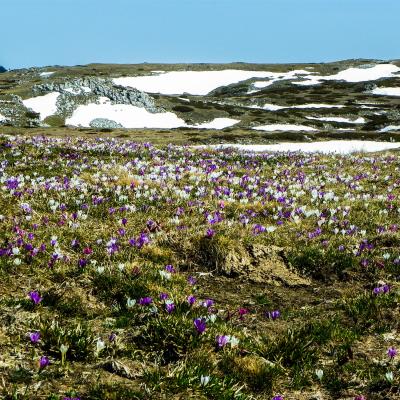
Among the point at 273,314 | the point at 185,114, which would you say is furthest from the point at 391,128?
the point at 273,314

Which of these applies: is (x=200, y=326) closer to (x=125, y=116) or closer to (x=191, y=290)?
(x=191, y=290)

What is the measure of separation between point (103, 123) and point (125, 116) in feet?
21.2

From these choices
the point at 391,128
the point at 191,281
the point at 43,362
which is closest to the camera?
the point at 43,362

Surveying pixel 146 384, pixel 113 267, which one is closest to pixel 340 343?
pixel 146 384

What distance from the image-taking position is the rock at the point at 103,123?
7828 centimetres

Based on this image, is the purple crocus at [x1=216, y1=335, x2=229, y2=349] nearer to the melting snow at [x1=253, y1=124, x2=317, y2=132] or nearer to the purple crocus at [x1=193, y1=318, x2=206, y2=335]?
the purple crocus at [x1=193, y1=318, x2=206, y2=335]

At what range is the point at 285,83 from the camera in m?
176

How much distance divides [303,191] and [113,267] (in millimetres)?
6779

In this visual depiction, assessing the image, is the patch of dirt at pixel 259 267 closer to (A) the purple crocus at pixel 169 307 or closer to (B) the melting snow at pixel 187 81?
(A) the purple crocus at pixel 169 307

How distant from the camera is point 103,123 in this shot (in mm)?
79062

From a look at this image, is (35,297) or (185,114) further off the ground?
(185,114)

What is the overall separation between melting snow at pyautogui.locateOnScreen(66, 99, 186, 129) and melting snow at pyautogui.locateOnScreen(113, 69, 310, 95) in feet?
236

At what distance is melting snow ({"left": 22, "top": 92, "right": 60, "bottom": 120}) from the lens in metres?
81.5

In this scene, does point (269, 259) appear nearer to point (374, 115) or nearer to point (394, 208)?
point (394, 208)
